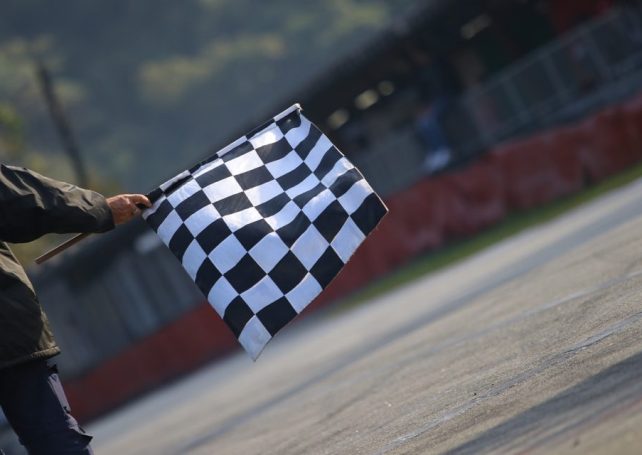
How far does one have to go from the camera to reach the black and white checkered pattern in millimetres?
6117

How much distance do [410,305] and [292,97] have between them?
63.3ft

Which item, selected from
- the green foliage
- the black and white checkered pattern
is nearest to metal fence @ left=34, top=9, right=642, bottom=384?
the black and white checkered pattern

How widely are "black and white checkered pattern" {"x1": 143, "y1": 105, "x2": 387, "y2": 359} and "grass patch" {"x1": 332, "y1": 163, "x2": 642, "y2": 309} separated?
13.0m

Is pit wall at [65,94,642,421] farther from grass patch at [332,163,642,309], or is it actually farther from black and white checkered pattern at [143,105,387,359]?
black and white checkered pattern at [143,105,387,359]

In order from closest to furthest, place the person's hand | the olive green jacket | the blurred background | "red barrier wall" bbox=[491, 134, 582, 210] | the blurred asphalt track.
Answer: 1. the olive green jacket
2. the blurred asphalt track
3. the person's hand
4. "red barrier wall" bbox=[491, 134, 582, 210]
5. the blurred background

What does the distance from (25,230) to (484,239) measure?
678 inches

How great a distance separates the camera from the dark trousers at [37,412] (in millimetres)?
4953

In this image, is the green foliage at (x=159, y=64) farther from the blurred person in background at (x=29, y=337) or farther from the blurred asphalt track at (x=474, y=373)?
the blurred person in background at (x=29, y=337)

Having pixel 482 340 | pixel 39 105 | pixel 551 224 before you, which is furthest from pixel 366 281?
pixel 39 105

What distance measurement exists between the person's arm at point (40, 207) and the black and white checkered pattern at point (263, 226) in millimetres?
975

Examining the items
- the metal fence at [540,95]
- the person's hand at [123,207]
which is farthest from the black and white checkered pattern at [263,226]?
the metal fence at [540,95]

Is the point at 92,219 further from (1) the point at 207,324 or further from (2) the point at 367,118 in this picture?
(2) the point at 367,118

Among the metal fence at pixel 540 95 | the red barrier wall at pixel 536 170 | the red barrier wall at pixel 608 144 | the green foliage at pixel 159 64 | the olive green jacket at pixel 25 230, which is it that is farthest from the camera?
the green foliage at pixel 159 64

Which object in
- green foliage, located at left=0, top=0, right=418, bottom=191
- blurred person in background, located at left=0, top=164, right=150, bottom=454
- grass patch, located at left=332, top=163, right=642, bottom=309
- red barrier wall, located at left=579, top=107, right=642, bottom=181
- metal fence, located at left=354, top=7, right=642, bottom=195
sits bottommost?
grass patch, located at left=332, top=163, right=642, bottom=309
